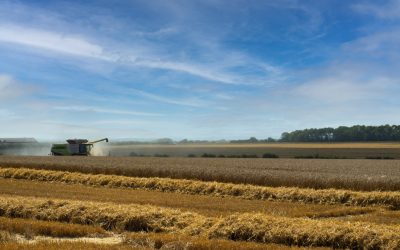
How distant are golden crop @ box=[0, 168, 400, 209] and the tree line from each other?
11054 centimetres

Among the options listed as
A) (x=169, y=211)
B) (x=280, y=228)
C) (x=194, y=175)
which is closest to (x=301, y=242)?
(x=280, y=228)

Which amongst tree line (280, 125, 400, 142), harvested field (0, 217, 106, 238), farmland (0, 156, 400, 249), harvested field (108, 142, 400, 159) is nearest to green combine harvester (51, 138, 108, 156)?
harvested field (108, 142, 400, 159)

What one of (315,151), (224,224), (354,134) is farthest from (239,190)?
(354,134)

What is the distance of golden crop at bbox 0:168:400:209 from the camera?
24.0 metres

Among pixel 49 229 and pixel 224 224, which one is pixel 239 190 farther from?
pixel 49 229

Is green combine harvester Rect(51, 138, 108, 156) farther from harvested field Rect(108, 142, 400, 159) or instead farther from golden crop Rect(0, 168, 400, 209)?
golden crop Rect(0, 168, 400, 209)

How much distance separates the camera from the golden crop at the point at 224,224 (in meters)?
12.4

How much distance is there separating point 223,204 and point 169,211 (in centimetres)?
644

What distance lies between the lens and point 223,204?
2181cm

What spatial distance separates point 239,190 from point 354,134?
11708cm

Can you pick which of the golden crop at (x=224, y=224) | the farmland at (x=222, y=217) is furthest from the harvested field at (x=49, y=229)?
the golden crop at (x=224, y=224)

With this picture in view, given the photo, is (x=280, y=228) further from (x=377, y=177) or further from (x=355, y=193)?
(x=377, y=177)

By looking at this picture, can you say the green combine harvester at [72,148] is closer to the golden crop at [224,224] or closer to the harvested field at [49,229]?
the golden crop at [224,224]

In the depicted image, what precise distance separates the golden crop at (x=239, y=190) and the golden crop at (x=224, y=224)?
10.2m
